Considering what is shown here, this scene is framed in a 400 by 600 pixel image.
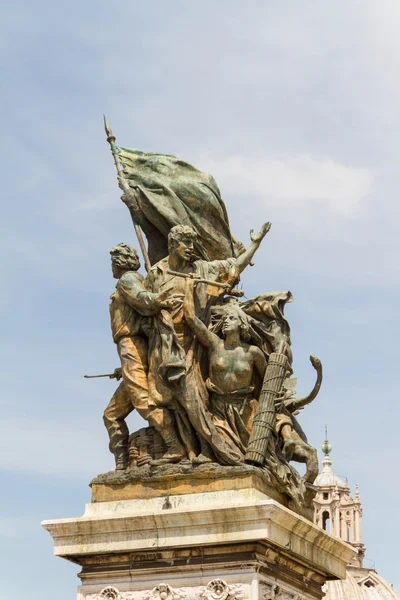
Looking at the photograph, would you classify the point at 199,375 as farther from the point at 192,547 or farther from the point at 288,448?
the point at 192,547

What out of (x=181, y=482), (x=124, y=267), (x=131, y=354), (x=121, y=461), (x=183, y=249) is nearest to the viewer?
(x=181, y=482)

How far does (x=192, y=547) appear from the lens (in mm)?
17734

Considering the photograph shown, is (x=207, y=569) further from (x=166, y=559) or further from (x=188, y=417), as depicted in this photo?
(x=188, y=417)

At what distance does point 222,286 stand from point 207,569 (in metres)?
3.46

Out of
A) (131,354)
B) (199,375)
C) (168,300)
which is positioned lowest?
(199,375)

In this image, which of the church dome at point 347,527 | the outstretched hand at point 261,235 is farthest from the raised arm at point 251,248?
the church dome at point 347,527

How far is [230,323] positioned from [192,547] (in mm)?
2714

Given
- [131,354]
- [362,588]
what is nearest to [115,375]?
[131,354]

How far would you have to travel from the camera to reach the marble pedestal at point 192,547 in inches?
690

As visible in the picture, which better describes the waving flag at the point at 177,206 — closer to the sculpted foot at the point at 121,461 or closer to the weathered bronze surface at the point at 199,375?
the weathered bronze surface at the point at 199,375

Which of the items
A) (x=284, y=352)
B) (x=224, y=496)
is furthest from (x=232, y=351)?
(x=224, y=496)

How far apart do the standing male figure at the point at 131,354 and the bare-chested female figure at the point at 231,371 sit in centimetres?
45

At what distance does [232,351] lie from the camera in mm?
18875

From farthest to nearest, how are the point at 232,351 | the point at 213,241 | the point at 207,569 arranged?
Result: the point at 213,241 < the point at 232,351 < the point at 207,569
